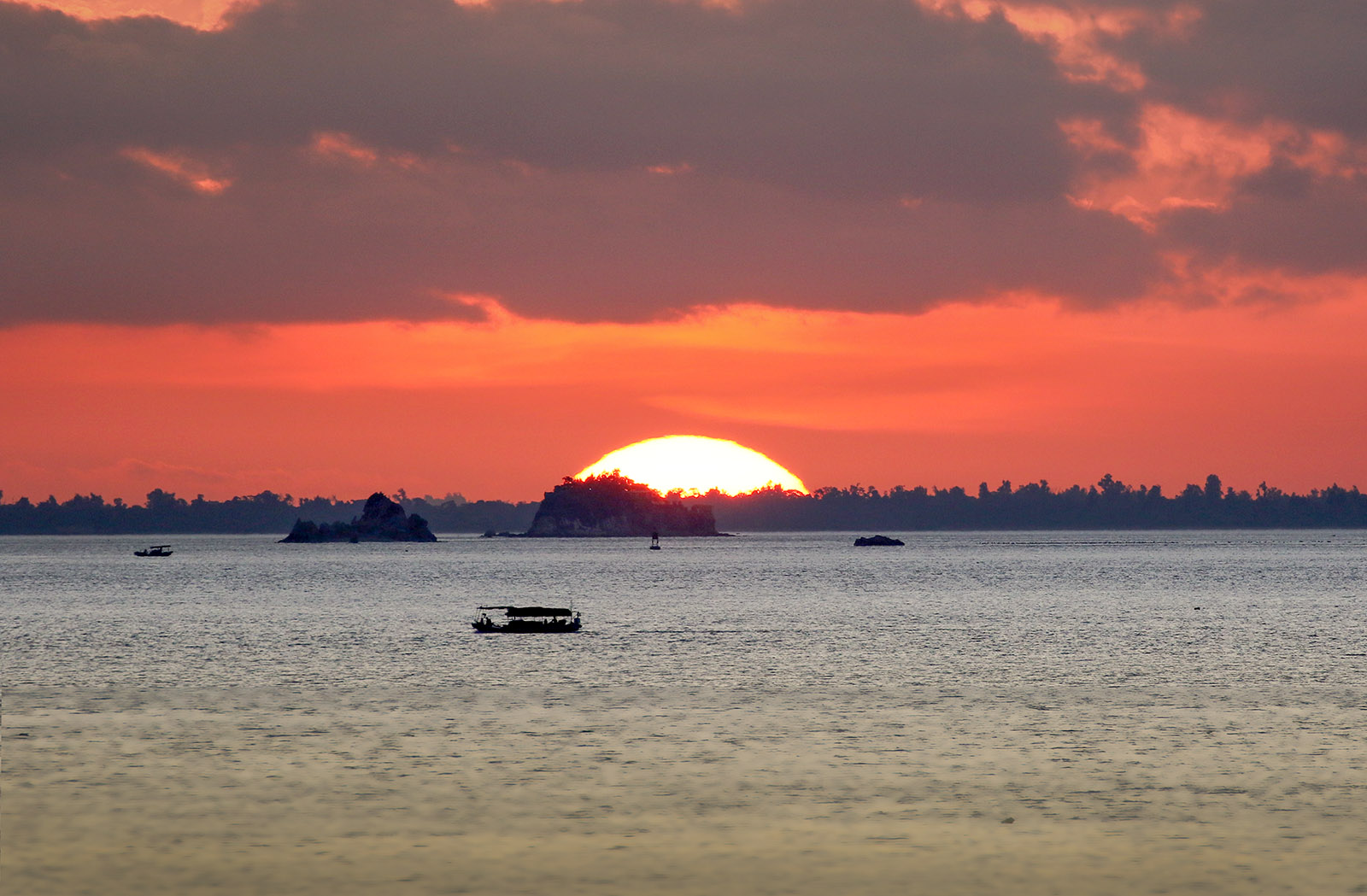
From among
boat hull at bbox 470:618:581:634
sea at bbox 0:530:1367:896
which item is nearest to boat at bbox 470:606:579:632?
boat hull at bbox 470:618:581:634

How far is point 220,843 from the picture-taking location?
122 ft

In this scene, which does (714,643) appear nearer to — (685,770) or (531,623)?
(531,623)

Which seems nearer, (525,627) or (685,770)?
(685,770)

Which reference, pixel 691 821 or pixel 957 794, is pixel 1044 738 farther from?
pixel 691 821

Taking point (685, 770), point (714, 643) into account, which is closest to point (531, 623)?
point (714, 643)

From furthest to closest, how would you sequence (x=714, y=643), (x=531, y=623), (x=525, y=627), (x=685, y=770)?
(x=531, y=623)
(x=525, y=627)
(x=714, y=643)
(x=685, y=770)

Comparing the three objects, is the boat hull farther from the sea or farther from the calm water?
the sea

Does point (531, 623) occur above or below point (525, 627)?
above

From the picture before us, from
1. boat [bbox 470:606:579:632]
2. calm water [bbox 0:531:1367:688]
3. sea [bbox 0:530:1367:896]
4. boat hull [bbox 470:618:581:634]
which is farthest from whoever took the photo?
boat [bbox 470:606:579:632]

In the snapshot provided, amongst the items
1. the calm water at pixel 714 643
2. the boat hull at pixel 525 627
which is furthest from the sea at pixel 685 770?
the boat hull at pixel 525 627

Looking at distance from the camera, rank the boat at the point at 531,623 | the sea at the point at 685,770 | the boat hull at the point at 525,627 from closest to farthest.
Result: the sea at the point at 685,770 → the boat hull at the point at 525,627 → the boat at the point at 531,623

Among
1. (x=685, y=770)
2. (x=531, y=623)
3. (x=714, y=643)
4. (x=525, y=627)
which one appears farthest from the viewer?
(x=531, y=623)

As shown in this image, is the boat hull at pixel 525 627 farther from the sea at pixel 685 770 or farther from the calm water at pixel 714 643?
the sea at pixel 685 770

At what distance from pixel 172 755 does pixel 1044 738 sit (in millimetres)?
34163
